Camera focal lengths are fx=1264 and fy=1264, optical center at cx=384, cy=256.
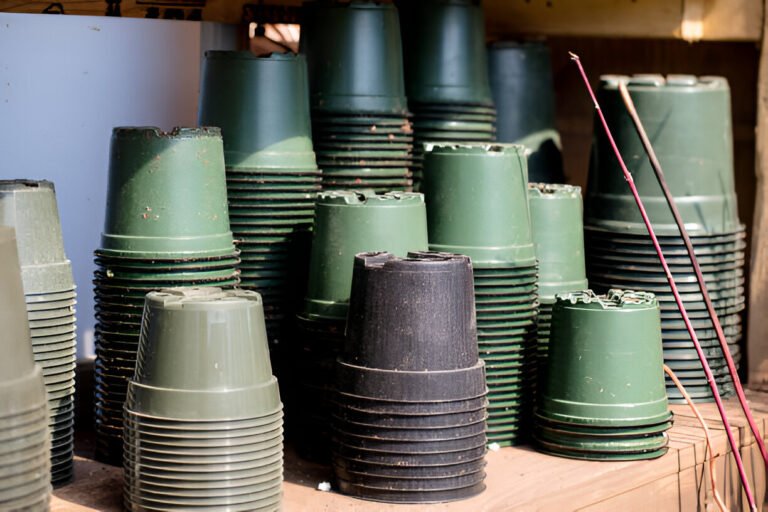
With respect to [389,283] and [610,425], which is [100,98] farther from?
[610,425]

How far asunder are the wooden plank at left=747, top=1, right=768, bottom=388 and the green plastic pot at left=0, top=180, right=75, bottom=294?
10.8ft

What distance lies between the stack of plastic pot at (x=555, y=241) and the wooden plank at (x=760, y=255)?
121cm

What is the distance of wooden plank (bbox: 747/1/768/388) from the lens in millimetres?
5879

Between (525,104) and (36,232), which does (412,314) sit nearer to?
(36,232)

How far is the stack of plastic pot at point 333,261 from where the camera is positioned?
443cm

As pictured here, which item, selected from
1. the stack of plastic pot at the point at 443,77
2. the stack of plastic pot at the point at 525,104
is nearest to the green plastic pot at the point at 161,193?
the stack of plastic pot at the point at 443,77

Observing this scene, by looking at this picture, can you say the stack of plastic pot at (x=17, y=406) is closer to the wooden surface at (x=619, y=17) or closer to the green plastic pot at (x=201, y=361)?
the green plastic pot at (x=201, y=361)

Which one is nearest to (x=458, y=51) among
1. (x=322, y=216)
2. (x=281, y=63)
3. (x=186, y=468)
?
(x=281, y=63)

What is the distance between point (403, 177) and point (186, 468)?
194 centimetres

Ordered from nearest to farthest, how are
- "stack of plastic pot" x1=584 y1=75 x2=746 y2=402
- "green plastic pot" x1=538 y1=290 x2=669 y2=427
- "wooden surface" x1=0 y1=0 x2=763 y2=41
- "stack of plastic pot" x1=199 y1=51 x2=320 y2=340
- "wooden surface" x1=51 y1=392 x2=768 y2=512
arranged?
"wooden surface" x1=51 y1=392 x2=768 y2=512 < "green plastic pot" x1=538 y1=290 x2=669 y2=427 < "stack of plastic pot" x1=199 y1=51 x2=320 y2=340 < "stack of plastic pot" x1=584 y1=75 x2=746 y2=402 < "wooden surface" x1=0 y1=0 x2=763 y2=41

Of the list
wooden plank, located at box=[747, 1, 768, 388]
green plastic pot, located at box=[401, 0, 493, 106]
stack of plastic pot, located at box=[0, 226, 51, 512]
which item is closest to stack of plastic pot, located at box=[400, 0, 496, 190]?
green plastic pot, located at box=[401, 0, 493, 106]

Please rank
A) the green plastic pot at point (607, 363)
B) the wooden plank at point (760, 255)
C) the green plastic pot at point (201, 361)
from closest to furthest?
1. the green plastic pot at point (201, 361)
2. the green plastic pot at point (607, 363)
3. the wooden plank at point (760, 255)

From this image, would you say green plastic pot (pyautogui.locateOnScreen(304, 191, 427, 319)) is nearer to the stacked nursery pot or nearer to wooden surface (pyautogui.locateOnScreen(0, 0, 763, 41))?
the stacked nursery pot

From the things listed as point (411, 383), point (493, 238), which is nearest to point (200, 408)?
point (411, 383)
